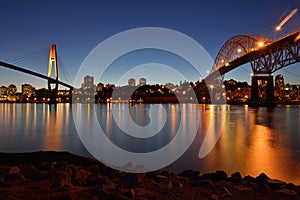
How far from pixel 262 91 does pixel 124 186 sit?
6875 cm

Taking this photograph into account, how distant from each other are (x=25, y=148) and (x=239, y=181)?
30.1 ft

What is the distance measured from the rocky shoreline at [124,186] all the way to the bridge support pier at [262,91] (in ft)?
203

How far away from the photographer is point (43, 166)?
209 inches

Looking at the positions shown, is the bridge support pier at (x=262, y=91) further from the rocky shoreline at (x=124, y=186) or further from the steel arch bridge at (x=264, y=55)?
the rocky shoreline at (x=124, y=186)

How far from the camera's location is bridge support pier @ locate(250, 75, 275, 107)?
6069 cm

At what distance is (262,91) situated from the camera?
217 ft

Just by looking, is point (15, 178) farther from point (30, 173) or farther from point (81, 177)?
point (81, 177)

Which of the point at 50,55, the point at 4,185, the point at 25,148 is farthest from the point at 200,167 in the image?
the point at 50,55

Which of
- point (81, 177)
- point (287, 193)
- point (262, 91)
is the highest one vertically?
point (262, 91)

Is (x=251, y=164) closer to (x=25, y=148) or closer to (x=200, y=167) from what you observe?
(x=200, y=167)

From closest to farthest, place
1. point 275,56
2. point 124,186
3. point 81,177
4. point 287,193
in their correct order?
point 287,193 < point 124,186 < point 81,177 < point 275,56

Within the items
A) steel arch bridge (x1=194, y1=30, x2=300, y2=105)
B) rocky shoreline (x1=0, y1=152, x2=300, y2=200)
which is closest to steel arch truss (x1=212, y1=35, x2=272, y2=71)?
steel arch bridge (x1=194, y1=30, x2=300, y2=105)

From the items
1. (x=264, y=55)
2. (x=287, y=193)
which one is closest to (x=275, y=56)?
(x=264, y=55)

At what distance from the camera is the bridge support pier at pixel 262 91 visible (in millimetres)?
60688
